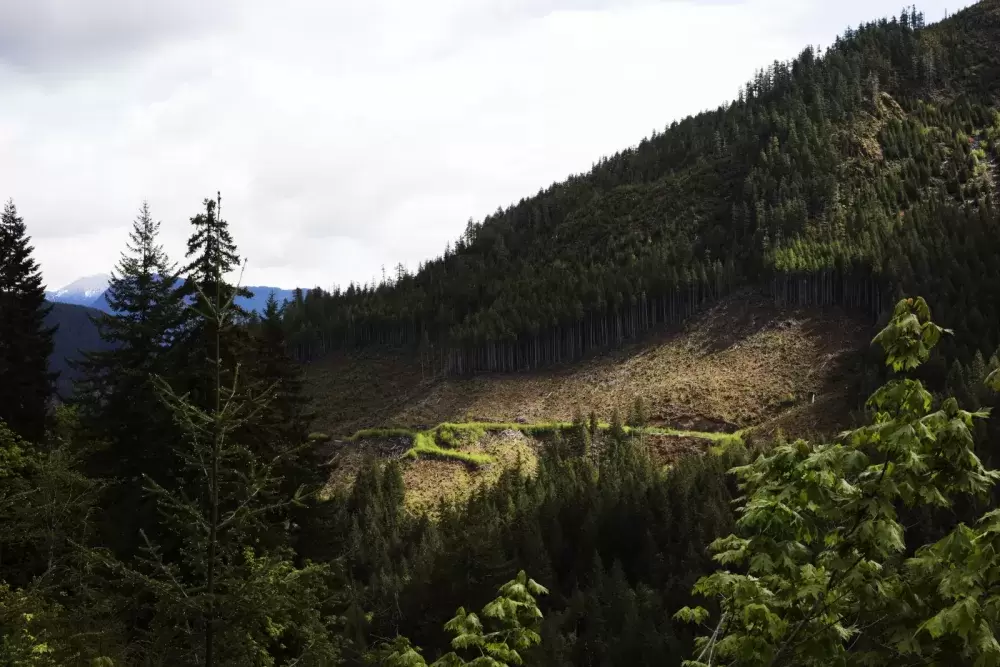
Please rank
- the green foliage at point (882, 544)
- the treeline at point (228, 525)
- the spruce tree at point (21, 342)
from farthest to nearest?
1. the spruce tree at point (21, 342)
2. the treeline at point (228, 525)
3. the green foliage at point (882, 544)

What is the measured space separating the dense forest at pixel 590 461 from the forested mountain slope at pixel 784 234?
69 cm

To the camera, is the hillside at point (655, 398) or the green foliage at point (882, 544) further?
the hillside at point (655, 398)

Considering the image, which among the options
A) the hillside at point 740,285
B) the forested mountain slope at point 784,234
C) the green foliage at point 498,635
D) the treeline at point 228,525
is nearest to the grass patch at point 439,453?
the hillside at point 740,285

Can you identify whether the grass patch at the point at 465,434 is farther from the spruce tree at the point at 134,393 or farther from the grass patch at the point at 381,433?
the spruce tree at the point at 134,393

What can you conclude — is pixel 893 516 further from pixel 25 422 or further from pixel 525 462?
pixel 525 462

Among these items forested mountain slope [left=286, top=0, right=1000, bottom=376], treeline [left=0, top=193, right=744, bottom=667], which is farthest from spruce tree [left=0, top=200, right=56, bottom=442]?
forested mountain slope [left=286, top=0, right=1000, bottom=376]

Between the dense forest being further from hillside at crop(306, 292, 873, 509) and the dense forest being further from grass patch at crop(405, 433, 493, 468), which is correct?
grass patch at crop(405, 433, 493, 468)

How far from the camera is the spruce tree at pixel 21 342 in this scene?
120ft

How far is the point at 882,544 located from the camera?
655 cm

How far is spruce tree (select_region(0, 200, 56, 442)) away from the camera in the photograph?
36469mm

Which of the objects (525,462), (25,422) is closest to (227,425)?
(25,422)

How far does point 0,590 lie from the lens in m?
18.1

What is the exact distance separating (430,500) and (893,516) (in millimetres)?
92364

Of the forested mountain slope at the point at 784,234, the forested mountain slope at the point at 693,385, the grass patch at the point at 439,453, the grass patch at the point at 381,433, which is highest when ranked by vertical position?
the forested mountain slope at the point at 784,234
